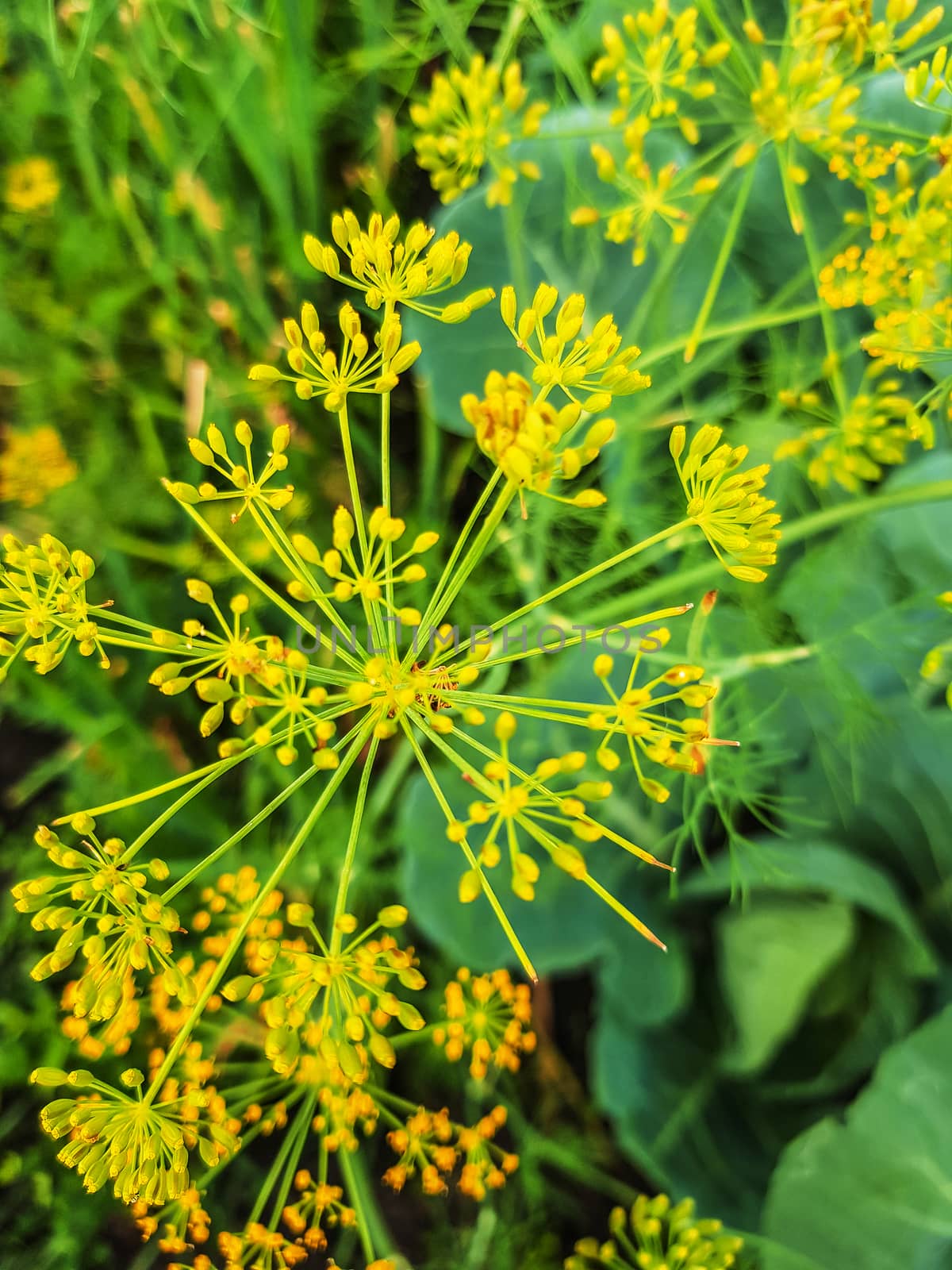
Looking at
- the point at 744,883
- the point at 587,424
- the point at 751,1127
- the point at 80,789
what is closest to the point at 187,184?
the point at 587,424

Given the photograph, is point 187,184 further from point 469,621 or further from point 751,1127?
point 751,1127

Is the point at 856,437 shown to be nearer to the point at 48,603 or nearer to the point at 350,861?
the point at 350,861

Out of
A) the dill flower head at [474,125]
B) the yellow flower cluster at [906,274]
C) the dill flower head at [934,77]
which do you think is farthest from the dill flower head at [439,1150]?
the dill flower head at [934,77]

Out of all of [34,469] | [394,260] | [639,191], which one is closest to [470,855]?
[394,260]

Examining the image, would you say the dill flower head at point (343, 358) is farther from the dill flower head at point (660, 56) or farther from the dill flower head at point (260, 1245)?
the dill flower head at point (260, 1245)

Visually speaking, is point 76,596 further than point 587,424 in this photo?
No
